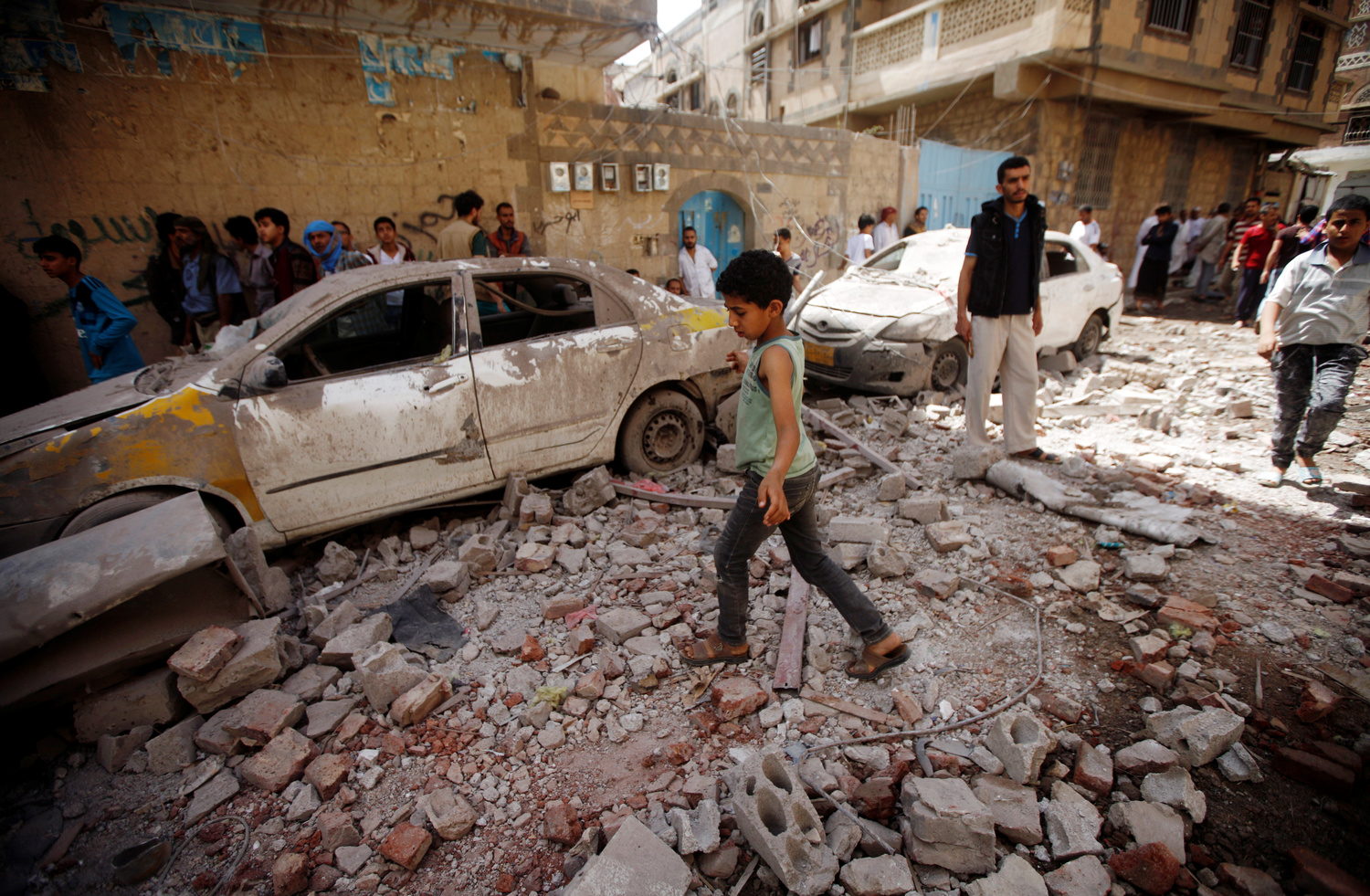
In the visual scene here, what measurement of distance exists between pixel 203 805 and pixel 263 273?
16.1 feet

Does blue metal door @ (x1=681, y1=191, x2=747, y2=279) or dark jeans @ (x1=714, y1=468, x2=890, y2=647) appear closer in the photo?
dark jeans @ (x1=714, y1=468, x2=890, y2=647)

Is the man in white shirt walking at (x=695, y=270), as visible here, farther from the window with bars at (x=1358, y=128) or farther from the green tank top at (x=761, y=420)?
the window with bars at (x=1358, y=128)

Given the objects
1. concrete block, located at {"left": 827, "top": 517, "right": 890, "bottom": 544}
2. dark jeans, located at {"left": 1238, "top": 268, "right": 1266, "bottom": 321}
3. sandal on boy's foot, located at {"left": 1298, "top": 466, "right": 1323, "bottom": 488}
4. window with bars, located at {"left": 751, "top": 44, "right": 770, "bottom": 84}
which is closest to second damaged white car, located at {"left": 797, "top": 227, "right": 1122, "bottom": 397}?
sandal on boy's foot, located at {"left": 1298, "top": 466, "right": 1323, "bottom": 488}

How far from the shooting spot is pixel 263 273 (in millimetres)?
5516

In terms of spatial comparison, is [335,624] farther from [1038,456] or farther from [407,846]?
[1038,456]

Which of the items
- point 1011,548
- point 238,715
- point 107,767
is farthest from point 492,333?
point 1011,548

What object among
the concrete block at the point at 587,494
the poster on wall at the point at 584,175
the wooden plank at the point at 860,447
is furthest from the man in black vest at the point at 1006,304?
the poster on wall at the point at 584,175

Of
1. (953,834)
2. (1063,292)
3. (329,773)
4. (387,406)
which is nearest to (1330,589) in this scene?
(953,834)

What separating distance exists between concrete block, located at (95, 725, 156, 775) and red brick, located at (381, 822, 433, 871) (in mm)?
1237

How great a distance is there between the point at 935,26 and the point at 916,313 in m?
12.3

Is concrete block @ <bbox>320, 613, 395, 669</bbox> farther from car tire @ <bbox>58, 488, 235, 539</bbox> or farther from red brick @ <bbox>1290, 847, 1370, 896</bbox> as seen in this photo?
red brick @ <bbox>1290, 847, 1370, 896</bbox>

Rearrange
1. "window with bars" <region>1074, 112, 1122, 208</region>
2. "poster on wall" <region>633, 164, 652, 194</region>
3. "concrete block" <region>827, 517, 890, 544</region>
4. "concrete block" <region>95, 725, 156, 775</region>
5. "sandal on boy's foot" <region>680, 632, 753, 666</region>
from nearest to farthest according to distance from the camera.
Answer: "concrete block" <region>95, 725, 156, 775</region>, "sandal on boy's foot" <region>680, 632, 753, 666</region>, "concrete block" <region>827, 517, 890, 544</region>, "poster on wall" <region>633, 164, 652, 194</region>, "window with bars" <region>1074, 112, 1122, 208</region>

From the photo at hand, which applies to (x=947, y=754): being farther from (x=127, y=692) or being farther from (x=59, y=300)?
(x=59, y=300)

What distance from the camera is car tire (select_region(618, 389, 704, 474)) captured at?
427cm
